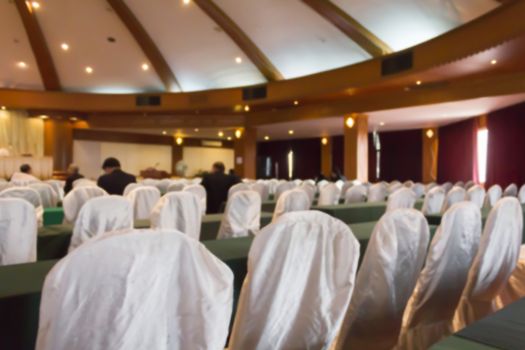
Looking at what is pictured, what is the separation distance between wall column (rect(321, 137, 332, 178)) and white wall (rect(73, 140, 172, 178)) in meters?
8.22

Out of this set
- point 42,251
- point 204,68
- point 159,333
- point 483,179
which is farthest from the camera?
point 204,68

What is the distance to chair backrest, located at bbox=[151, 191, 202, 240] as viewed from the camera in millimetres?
3465

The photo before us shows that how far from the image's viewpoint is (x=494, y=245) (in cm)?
256

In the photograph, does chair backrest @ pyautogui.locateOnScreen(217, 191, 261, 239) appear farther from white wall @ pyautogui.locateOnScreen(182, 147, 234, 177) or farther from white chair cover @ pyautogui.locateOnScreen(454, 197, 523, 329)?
white wall @ pyautogui.locateOnScreen(182, 147, 234, 177)

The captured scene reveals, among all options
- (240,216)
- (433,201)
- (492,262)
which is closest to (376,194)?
(433,201)

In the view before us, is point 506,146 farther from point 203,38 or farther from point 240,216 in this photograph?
point 240,216

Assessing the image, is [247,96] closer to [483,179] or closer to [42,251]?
[483,179]

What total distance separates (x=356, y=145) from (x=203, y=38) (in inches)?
245

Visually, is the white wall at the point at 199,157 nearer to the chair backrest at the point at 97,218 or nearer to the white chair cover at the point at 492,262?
the chair backrest at the point at 97,218

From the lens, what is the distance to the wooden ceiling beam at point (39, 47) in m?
13.0

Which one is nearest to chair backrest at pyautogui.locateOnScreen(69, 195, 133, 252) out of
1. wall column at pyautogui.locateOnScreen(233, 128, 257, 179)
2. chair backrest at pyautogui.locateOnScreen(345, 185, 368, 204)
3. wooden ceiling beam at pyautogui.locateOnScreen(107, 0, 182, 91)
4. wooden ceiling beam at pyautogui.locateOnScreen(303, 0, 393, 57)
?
chair backrest at pyautogui.locateOnScreen(345, 185, 368, 204)

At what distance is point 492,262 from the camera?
8.48ft

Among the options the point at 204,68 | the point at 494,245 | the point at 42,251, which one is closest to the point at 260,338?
the point at 494,245

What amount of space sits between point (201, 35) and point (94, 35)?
3887 mm
